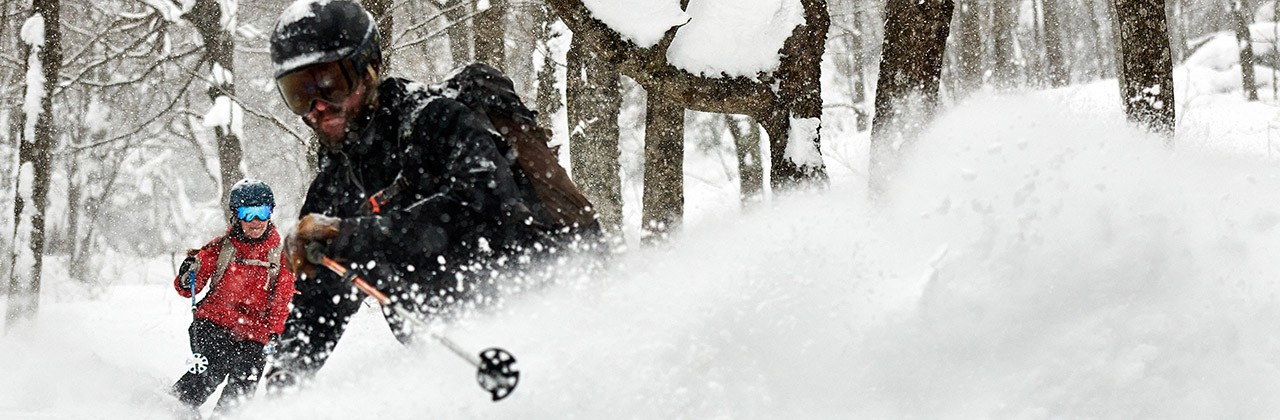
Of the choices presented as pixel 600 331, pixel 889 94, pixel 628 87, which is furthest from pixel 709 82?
pixel 628 87

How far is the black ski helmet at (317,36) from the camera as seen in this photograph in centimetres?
333

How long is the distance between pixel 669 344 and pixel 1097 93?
894 inches

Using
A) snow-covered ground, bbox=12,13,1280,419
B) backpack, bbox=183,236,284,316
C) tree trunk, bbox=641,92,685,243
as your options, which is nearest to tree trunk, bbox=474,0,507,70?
tree trunk, bbox=641,92,685,243

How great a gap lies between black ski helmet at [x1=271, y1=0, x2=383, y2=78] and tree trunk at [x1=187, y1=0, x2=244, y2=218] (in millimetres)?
9963

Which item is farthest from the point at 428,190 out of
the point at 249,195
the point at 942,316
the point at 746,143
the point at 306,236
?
the point at 746,143

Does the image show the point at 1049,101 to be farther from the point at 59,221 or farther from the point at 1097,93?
the point at 59,221

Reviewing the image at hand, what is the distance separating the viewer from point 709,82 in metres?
7.08

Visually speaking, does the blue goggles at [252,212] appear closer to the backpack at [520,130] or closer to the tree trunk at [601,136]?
the backpack at [520,130]

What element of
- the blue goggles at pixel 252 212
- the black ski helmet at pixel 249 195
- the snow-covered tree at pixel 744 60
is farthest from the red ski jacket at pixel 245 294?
the snow-covered tree at pixel 744 60

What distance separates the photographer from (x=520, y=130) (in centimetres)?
346

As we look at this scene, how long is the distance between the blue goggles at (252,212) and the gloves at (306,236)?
11.1ft

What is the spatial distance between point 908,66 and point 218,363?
4.41 meters

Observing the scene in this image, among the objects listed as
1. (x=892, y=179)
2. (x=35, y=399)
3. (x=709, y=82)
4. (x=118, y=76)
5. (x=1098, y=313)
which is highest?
(x=118, y=76)

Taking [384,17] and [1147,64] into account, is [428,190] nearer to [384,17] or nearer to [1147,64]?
[1147,64]
